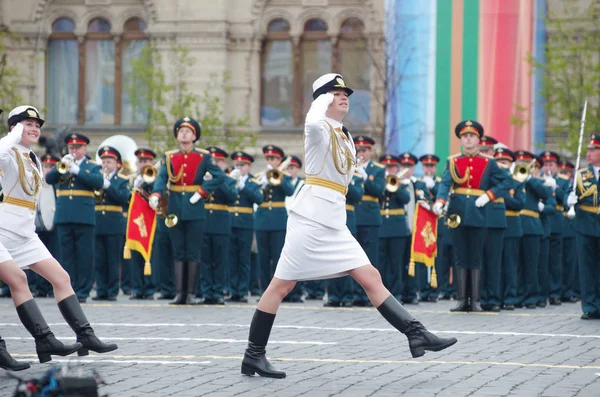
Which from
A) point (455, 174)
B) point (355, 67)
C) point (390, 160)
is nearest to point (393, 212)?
point (390, 160)

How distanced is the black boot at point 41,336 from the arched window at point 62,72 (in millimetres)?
29134

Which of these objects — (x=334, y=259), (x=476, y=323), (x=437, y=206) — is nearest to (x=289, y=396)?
(x=334, y=259)

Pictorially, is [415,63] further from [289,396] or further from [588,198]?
[289,396]

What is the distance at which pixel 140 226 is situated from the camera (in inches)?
755

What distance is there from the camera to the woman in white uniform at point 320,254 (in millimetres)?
10031

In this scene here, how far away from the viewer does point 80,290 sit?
59.7ft

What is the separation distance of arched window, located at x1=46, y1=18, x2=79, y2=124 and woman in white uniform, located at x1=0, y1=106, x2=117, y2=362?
2836 cm

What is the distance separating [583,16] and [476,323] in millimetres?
20949

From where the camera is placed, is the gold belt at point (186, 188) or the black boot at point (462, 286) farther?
the gold belt at point (186, 188)

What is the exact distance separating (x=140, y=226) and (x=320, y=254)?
9.41m

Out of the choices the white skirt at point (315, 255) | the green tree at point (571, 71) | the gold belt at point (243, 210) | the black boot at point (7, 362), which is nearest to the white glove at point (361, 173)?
the gold belt at point (243, 210)

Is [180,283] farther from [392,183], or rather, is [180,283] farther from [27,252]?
[27,252]

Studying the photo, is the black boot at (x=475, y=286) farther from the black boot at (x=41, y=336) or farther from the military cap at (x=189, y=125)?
the black boot at (x=41, y=336)

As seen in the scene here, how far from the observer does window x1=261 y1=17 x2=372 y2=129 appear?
125 feet
